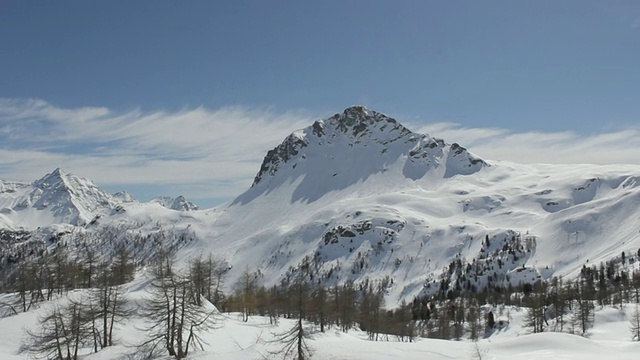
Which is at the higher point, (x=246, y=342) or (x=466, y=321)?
(x=246, y=342)

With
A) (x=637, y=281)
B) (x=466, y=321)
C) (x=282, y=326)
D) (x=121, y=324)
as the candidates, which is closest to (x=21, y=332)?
(x=121, y=324)

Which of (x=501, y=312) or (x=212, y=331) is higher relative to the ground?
(x=212, y=331)

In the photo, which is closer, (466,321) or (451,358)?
(451,358)

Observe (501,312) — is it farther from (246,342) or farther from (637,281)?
(246,342)

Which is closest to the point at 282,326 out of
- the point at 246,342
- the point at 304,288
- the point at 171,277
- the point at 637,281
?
the point at 246,342

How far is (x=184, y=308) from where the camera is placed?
182 feet

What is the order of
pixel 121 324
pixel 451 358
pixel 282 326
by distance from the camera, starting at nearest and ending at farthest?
pixel 451 358
pixel 121 324
pixel 282 326

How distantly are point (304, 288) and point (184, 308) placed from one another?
14.7 metres

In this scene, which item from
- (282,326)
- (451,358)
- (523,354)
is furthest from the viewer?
(282,326)

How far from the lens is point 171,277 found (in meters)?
55.8

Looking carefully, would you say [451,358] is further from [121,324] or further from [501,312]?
[501,312]

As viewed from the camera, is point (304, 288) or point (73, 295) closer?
point (304, 288)

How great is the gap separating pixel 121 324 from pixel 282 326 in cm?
2803

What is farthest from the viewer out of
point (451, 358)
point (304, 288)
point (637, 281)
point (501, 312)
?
point (637, 281)
